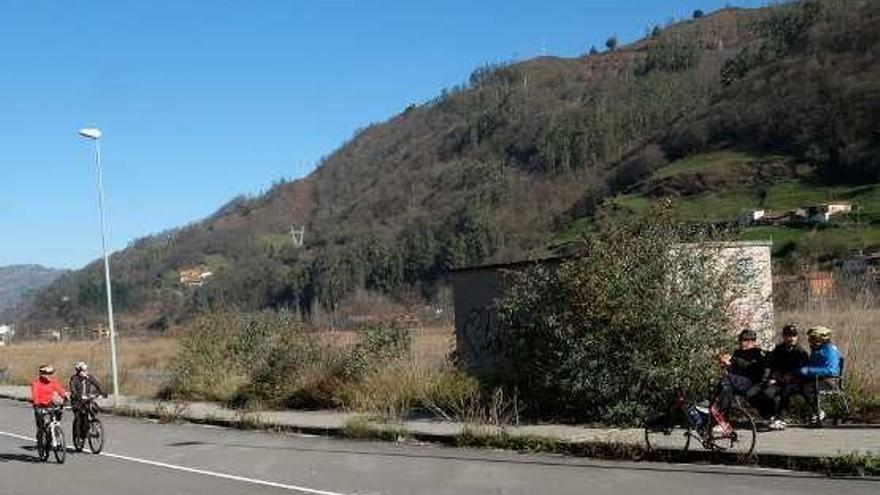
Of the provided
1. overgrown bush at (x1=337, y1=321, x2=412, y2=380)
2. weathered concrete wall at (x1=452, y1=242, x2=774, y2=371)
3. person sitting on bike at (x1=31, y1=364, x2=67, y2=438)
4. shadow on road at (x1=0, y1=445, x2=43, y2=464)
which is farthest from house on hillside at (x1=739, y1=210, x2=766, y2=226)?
shadow on road at (x1=0, y1=445, x2=43, y2=464)

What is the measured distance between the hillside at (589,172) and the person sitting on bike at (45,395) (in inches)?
2150

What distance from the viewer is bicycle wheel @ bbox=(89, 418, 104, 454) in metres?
18.2

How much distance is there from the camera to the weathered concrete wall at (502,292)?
16172 millimetres

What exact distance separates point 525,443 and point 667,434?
2.11 metres

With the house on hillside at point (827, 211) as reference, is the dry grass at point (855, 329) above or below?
below

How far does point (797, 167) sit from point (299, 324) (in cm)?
8729

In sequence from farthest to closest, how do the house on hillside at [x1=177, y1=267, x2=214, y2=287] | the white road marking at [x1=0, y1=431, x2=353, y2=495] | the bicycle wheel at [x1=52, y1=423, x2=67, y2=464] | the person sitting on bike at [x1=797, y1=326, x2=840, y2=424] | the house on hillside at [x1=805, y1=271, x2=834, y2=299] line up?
1. the house on hillside at [x1=177, y1=267, x2=214, y2=287]
2. the house on hillside at [x1=805, y1=271, x2=834, y2=299]
3. the bicycle wheel at [x1=52, y1=423, x2=67, y2=464]
4. the person sitting on bike at [x1=797, y1=326, x2=840, y2=424]
5. the white road marking at [x1=0, y1=431, x2=353, y2=495]

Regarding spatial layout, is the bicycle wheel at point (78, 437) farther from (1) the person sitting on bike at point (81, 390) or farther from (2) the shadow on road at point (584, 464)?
(2) the shadow on road at point (584, 464)

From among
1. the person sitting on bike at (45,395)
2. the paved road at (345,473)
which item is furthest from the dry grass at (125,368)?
the paved road at (345,473)

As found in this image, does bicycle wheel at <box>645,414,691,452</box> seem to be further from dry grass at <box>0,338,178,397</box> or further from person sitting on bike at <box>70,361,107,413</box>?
dry grass at <box>0,338,178,397</box>

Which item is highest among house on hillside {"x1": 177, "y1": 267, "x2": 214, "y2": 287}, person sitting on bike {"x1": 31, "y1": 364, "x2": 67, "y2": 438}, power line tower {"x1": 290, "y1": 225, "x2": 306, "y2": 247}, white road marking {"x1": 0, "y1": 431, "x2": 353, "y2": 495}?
power line tower {"x1": 290, "y1": 225, "x2": 306, "y2": 247}

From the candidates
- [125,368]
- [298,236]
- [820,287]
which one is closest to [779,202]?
[125,368]

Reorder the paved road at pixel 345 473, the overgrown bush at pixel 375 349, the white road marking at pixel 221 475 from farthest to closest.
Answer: the overgrown bush at pixel 375 349, the white road marking at pixel 221 475, the paved road at pixel 345 473

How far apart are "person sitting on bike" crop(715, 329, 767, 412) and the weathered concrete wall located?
1.85 m
